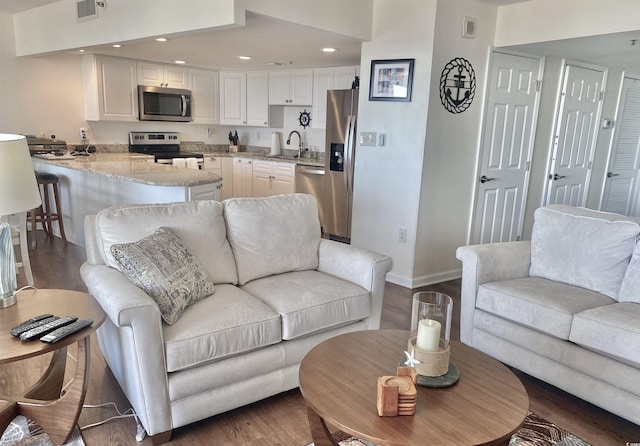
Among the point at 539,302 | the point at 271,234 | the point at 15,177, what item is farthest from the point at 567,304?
the point at 15,177

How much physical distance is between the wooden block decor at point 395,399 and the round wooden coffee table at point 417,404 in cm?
2

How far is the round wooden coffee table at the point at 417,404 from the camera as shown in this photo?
52.4 inches

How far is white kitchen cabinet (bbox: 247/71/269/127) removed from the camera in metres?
6.81

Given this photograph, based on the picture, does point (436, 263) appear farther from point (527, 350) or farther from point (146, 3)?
point (146, 3)

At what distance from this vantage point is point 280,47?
465 cm

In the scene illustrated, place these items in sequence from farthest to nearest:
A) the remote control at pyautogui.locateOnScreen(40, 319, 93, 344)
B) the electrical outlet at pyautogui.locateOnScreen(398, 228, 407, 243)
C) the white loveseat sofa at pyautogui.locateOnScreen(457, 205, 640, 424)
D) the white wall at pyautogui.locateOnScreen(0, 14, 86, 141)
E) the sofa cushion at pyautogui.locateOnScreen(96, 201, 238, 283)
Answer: the white wall at pyautogui.locateOnScreen(0, 14, 86, 141), the electrical outlet at pyautogui.locateOnScreen(398, 228, 407, 243), the sofa cushion at pyautogui.locateOnScreen(96, 201, 238, 283), the white loveseat sofa at pyautogui.locateOnScreen(457, 205, 640, 424), the remote control at pyautogui.locateOnScreen(40, 319, 93, 344)

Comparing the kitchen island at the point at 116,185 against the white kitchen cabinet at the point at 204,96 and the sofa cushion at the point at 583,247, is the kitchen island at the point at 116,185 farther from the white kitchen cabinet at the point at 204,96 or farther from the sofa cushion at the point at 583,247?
the sofa cushion at the point at 583,247

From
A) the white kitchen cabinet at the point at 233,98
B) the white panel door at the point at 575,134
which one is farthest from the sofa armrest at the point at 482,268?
the white kitchen cabinet at the point at 233,98

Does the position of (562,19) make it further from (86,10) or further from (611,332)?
(86,10)

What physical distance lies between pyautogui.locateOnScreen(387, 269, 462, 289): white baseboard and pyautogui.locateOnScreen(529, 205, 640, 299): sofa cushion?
1.31m

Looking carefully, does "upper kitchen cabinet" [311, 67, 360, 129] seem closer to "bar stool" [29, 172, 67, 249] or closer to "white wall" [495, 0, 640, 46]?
"white wall" [495, 0, 640, 46]

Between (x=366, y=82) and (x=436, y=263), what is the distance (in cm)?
179

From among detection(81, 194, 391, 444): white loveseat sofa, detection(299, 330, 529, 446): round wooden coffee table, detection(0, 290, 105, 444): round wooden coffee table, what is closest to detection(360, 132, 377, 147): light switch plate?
detection(81, 194, 391, 444): white loveseat sofa

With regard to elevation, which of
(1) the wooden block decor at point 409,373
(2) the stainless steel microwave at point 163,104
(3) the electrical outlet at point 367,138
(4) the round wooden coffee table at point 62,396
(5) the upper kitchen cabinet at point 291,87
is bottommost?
(4) the round wooden coffee table at point 62,396
